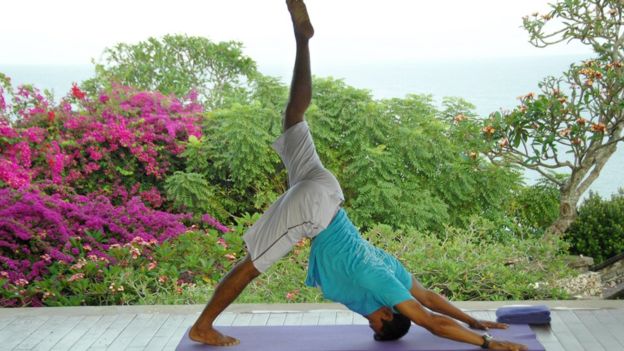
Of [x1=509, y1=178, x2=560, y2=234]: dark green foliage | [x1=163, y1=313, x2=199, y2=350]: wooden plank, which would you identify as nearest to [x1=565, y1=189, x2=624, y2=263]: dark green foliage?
[x1=509, y1=178, x2=560, y2=234]: dark green foliage

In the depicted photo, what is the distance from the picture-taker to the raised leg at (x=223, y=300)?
10.6 feet

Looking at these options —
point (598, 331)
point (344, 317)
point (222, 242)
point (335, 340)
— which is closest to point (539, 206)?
point (222, 242)

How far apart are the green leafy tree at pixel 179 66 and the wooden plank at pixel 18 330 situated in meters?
3.60

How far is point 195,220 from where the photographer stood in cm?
586

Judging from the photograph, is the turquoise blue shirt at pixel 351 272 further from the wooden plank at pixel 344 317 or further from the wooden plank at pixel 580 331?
the wooden plank at pixel 580 331

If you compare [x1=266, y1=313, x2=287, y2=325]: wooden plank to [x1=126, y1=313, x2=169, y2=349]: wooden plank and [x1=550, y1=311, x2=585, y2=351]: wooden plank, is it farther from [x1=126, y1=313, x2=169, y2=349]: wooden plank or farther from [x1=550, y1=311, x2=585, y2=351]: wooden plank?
[x1=550, y1=311, x2=585, y2=351]: wooden plank

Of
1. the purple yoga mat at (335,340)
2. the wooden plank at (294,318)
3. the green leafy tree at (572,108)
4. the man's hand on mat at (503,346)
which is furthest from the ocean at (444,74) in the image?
the man's hand on mat at (503,346)

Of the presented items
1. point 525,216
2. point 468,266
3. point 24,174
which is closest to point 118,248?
point 24,174

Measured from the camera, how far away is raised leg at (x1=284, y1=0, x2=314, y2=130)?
119 inches

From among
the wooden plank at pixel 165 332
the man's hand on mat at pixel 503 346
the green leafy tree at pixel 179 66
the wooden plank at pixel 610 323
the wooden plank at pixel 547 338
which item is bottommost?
the wooden plank at pixel 610 323

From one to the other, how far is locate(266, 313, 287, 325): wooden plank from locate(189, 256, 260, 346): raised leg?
641 millimetres

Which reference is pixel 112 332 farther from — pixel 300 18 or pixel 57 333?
pixel 300 18

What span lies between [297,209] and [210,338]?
0.63m

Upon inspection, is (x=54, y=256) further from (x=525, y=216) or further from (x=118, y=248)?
(x=525, y=216)
